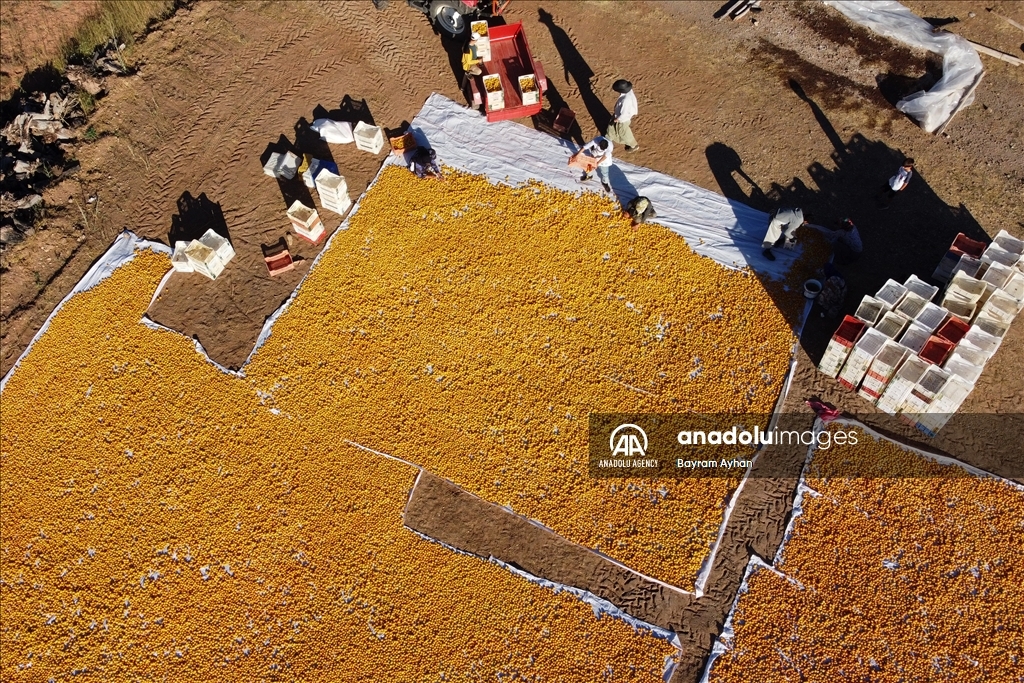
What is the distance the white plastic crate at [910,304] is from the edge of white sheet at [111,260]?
1421 cm

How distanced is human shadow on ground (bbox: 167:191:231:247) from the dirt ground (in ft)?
0.17

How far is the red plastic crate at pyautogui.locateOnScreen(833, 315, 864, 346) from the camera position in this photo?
37.1 feet

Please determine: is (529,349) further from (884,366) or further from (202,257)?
(202,257)

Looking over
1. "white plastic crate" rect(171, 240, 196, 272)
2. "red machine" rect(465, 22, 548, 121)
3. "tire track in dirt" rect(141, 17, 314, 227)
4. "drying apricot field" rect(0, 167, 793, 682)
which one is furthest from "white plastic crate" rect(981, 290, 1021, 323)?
"tire track in dirt" rect(141, 17, 314, 227)

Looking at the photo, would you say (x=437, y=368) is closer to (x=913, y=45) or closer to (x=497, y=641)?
(x=497, y=641)

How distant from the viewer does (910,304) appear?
11.5 m

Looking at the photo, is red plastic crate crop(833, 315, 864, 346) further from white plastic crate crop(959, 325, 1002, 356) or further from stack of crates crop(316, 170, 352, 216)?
stack of crates crop(316, 170, 352, 216)

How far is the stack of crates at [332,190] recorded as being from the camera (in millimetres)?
13469

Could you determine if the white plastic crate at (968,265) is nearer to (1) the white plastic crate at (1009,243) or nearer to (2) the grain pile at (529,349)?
(1) the white plastic crate at (1009,243)

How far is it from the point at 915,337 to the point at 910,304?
70 cm

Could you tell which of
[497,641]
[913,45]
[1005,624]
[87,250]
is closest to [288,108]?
[87,250]

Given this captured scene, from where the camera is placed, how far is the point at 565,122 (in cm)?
1494

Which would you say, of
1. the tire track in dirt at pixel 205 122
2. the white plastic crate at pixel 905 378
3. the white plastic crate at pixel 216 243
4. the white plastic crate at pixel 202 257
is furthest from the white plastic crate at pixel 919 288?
the tire track in dirt at pixel 205 122

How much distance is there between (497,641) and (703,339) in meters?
6.62
